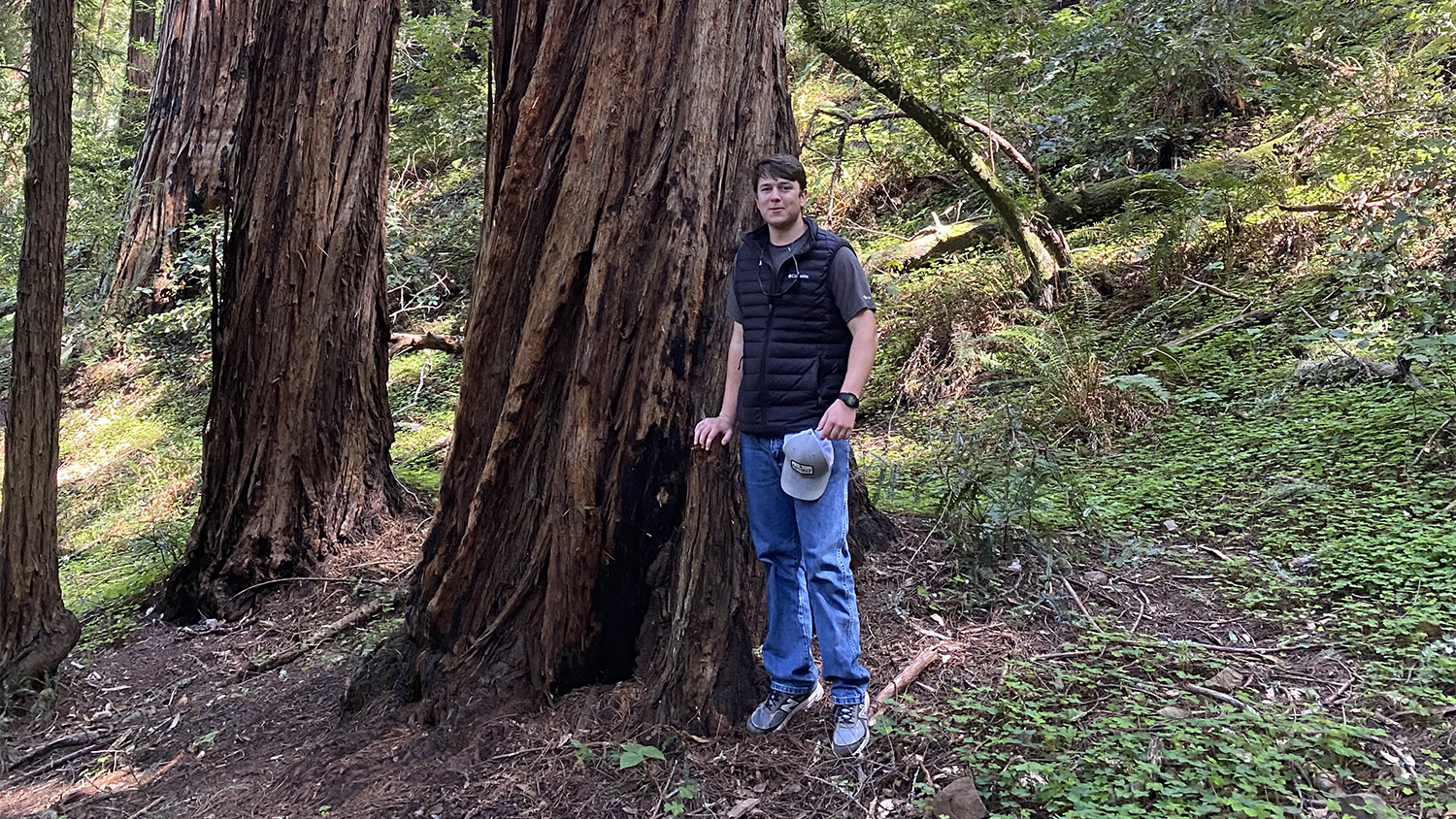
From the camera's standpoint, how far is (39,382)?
4.72 metres

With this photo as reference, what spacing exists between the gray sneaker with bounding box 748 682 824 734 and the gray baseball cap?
2.48ft

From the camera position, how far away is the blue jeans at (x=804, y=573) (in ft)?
10.3

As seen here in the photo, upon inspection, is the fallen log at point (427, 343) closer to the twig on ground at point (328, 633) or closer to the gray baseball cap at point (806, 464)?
the twig on ground at point (328, 633)

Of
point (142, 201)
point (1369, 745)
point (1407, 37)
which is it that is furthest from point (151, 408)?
point (1407, 37)

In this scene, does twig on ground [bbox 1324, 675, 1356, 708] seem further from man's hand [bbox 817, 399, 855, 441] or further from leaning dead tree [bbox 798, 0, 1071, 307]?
leaning dead tree [bbox 798, 0, 1071, 307]

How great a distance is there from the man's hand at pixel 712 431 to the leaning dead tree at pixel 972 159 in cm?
463

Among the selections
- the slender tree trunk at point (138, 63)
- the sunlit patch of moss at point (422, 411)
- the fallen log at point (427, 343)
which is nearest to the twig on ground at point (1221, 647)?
the sunlit patch of moss at point (422, 411)

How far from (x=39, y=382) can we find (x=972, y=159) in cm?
614

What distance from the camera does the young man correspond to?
304 cm

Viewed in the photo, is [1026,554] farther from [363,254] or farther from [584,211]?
[363,254]

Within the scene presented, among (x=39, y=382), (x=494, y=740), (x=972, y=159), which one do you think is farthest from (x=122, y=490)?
(x=972, y=159)

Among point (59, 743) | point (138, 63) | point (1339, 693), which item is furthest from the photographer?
point (138, 63)

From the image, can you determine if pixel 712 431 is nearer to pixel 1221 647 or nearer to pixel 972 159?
pixel 1221 647

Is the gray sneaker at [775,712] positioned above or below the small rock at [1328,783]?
below
